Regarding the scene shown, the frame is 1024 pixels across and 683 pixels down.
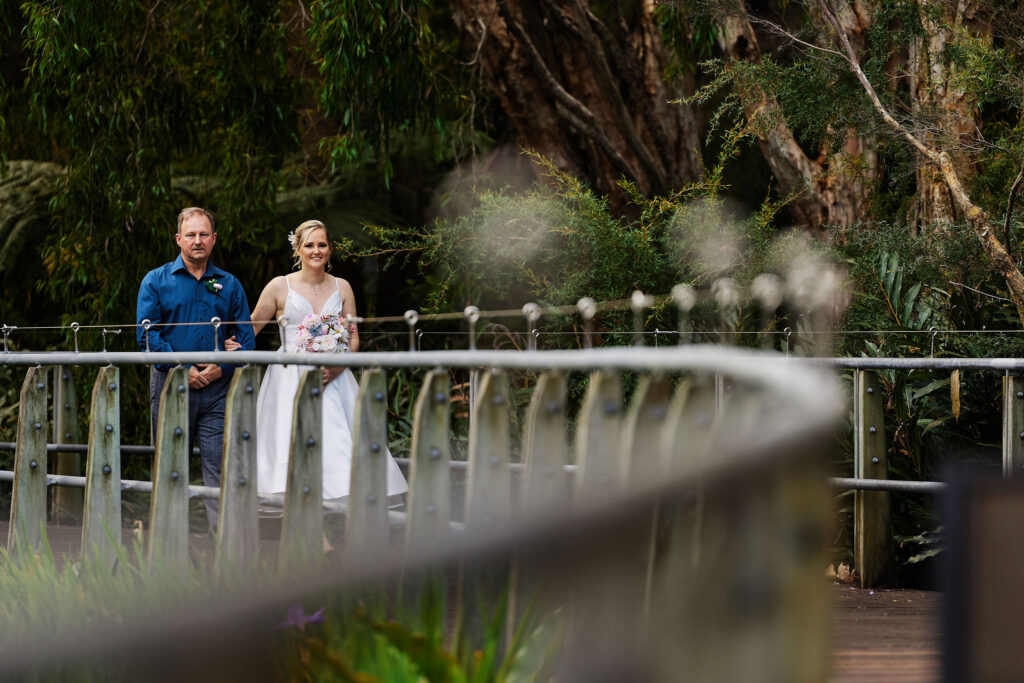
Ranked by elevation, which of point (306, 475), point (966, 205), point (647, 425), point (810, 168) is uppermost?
point (810, 168)

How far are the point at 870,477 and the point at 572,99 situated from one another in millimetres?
5004

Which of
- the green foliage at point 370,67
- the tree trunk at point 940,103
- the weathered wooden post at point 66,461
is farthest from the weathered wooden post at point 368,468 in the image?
the green foliage at point 370,67

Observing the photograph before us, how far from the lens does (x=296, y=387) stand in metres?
5.08

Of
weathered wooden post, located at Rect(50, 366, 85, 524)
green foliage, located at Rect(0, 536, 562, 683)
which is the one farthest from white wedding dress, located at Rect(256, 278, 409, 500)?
green foliage, located at Rect(0, 536, 562, 683)

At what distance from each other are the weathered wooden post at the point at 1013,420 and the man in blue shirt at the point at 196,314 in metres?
3.15

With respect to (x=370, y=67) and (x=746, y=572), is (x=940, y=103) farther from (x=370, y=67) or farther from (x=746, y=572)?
(x=746, y=572)

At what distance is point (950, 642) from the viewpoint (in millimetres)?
1767

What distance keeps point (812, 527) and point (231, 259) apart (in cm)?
1015

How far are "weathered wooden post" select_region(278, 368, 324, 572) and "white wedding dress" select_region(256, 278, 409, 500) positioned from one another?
1677 millimetres

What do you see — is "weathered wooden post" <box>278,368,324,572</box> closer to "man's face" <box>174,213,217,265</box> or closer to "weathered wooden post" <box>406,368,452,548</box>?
"weathered wooden post" <box>406,368,452,548</box>

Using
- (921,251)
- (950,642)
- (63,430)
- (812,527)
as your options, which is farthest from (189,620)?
(921,251)

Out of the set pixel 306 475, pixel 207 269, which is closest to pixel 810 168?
pixel 207 269

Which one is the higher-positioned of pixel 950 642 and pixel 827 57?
pixel 827 57

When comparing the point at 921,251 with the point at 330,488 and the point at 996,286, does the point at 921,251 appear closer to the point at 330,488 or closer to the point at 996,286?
the point at 996,286
